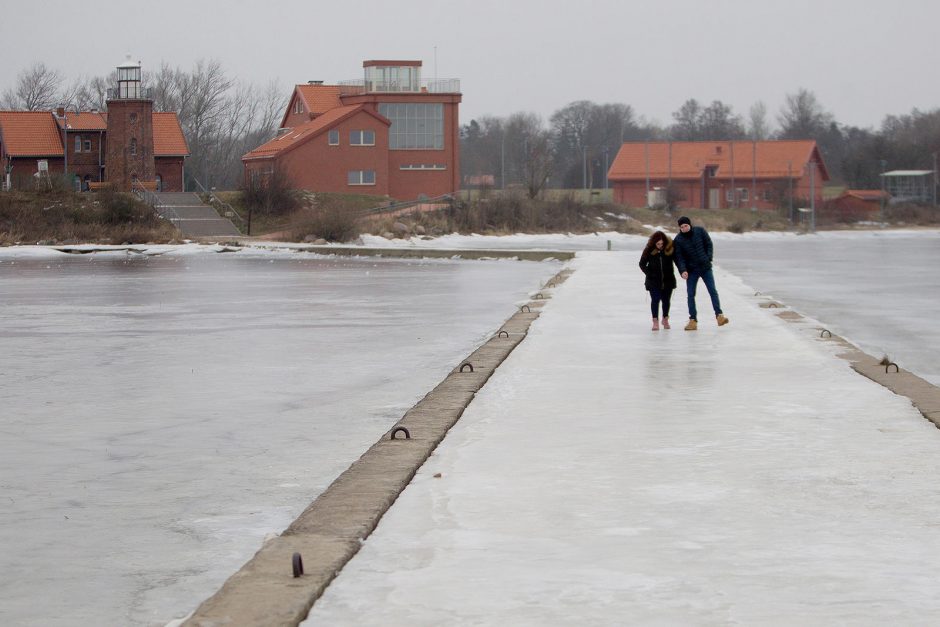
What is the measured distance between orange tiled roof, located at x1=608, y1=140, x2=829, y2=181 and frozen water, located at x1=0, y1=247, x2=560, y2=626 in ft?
280

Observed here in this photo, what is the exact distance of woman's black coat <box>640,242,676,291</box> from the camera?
17.6 m

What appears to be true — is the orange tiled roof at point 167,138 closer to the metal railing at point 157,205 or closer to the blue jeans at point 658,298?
the metal railing at point 157,205

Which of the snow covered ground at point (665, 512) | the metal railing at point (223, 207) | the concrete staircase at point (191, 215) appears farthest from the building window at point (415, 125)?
the snow covered ground at point (665, 512)

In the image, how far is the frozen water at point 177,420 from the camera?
623cm

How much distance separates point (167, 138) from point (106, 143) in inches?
160

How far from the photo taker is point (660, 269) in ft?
57.8

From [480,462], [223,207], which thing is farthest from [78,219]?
[480,462]

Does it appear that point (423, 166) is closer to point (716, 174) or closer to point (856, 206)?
point (716, 174)

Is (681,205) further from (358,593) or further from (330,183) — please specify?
(358,593)

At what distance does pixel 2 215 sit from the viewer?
64375 mm

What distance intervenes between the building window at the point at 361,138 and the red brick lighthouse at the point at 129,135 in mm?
12492

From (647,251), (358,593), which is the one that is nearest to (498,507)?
(358,593)

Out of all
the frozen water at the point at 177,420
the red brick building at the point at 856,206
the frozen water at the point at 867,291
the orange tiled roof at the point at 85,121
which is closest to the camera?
the frozen water at the point at 177,420

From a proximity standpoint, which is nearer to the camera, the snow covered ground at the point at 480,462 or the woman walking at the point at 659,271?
the snow covered ground at the point at 480,462
